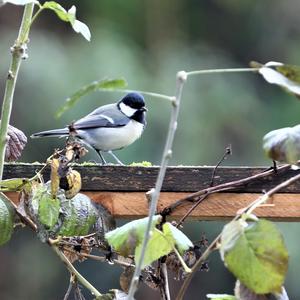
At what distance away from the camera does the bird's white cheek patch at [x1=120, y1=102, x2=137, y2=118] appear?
9.03 feet

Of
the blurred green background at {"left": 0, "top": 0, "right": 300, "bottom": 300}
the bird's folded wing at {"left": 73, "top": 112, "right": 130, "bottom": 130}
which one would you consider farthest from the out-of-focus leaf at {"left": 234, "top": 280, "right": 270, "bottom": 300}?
the blurred green background at {"left": 0, "top": 0, "right": 300, "bottom": 300}

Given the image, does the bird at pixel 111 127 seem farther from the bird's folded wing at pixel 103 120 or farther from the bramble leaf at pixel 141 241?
the bramble leaf at pixel 141 241

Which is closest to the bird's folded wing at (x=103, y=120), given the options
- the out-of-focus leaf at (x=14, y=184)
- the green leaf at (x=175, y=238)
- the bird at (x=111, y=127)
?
the bird at (x=111, y=127)

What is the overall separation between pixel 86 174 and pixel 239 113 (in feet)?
19.2

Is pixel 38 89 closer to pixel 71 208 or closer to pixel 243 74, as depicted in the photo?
pixel 243 74

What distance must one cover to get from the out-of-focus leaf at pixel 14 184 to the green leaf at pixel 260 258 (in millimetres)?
399

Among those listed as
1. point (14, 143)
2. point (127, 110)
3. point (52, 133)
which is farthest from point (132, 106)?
point (14, 143)

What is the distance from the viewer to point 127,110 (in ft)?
9.11

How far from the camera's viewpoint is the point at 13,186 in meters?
1.38

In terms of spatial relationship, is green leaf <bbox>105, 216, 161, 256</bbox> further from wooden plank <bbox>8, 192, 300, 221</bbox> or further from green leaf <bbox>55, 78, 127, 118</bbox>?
wooden plank <bbox>8, 192, 300, 221</bbox>

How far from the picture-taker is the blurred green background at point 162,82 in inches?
263

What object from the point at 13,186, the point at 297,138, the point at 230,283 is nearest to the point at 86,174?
the point at 13,186

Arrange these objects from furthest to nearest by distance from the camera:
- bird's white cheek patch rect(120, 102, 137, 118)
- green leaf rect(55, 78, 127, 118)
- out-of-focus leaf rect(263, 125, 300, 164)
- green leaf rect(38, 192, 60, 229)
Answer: bird's white cheek patch rect(120, 102, 137, 118) → green leaf rect(38, 192, 60, 229) → out-of-focus leaf rect(263, 125, 300, 164) → green leaf rect(55, 78, 127, 118)

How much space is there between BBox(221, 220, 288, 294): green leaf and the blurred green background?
489 cm
